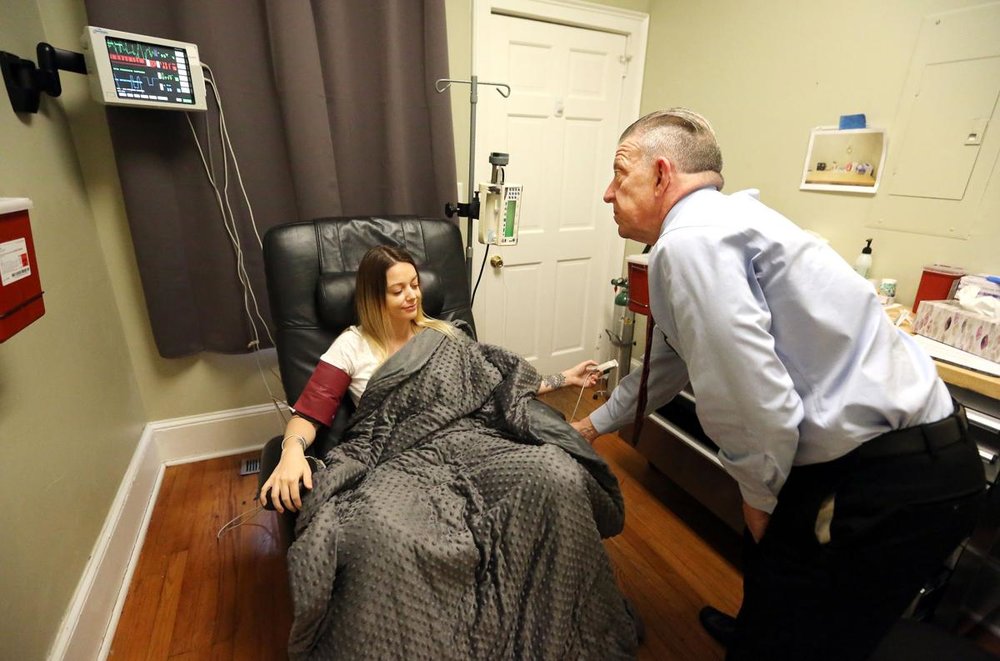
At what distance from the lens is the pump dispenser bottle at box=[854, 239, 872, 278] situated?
5.79ft

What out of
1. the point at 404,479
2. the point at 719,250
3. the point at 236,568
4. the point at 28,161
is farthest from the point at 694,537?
the point at 28,161

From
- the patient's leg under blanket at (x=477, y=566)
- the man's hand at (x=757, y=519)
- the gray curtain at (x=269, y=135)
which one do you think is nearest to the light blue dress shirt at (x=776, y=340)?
the man's hand at (x=757, y=519)

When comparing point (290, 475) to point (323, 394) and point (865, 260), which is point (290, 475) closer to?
point (323, 394)

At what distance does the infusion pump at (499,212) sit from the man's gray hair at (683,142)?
0.78 meters

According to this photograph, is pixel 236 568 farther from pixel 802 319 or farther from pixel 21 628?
pixel 802 319

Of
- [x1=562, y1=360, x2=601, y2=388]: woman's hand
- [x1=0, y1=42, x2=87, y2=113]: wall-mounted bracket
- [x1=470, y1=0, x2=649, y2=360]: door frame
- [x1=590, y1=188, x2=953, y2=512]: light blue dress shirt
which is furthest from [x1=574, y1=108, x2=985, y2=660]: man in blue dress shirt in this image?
[x1=0, y1=42, x2=87, y2=113]: wall-mounted bracket

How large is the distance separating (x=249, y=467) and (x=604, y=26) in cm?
269

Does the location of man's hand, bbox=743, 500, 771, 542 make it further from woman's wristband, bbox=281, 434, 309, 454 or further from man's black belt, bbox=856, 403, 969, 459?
woman's wristband, bbox=281, 434, 309, 454

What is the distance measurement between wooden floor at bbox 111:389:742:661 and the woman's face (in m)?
0.94

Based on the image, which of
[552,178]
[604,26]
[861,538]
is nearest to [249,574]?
[861,538]

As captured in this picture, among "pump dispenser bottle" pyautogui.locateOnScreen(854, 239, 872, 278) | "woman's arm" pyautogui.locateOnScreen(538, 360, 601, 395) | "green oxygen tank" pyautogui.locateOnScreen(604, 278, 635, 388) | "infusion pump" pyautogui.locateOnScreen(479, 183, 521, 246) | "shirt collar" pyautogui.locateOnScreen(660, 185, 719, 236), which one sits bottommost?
"green oxygen tank" pyautogui.locateOnScreen(604, 278, 635, 388)

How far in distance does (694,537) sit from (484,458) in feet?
3.38

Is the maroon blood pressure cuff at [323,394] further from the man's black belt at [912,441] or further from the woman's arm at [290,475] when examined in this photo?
the man's black belt at [912,441]

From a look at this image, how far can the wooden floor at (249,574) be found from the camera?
4.58 feet
